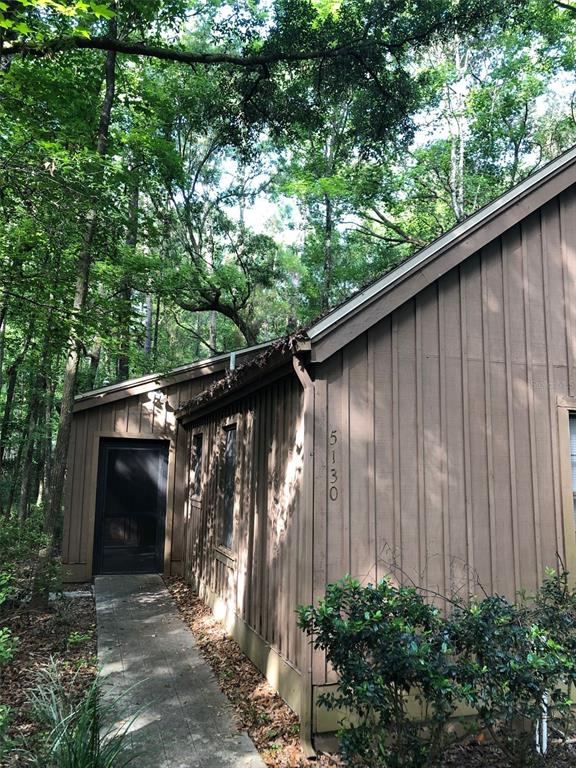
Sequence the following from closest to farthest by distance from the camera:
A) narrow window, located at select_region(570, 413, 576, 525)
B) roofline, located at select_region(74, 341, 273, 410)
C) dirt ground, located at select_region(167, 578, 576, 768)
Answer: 1. dirt ground, located at select_region(167, 578, 576, 768)
2. narrow window, located at select_region(570, 413, 576, 525)
3. roofline, located at select_region(74, 341, 273, 410)

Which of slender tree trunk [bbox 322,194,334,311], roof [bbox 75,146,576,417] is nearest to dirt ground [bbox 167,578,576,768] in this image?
roof [bbox 75,146,576,417]

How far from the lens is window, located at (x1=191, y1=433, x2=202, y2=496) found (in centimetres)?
909

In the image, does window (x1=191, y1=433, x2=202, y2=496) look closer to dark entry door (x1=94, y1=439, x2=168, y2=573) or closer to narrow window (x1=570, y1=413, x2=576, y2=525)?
dark entry door (x1=94, y1=439, x2=168, y2=573)

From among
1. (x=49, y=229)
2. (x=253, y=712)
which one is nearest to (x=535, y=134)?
(x=49, y=229)

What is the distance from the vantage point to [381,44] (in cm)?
871

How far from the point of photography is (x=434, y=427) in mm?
4465

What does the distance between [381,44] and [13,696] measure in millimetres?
10080

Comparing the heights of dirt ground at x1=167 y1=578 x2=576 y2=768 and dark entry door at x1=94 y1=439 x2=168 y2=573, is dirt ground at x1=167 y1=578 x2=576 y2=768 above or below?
below

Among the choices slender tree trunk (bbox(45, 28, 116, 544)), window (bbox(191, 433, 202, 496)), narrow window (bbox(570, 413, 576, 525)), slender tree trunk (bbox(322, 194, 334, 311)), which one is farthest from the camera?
slender tree trunk (bbox(322, 194, 334, 311))

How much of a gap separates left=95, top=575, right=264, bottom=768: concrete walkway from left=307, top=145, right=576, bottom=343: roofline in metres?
3.12

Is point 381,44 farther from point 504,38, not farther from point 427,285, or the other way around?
point 504,38

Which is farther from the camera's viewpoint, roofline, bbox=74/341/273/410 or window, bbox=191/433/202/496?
roofline, bbox=74/341/273/410

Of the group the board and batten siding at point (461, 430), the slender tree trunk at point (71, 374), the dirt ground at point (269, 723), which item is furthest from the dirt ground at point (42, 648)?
the board and batten siding at point (461, 430)

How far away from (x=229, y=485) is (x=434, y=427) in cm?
355
